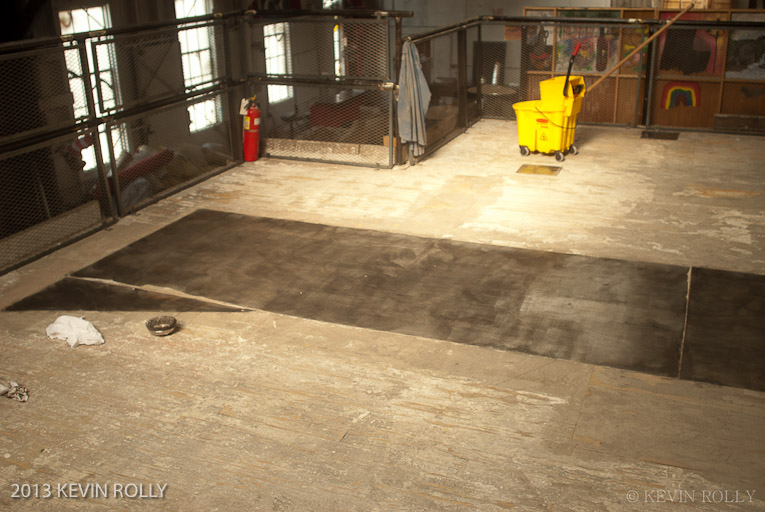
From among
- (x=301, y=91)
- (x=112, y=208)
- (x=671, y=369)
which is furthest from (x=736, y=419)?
(x=301, y=91)

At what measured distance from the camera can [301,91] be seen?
14.4 metres

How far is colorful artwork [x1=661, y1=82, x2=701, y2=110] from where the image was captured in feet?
39.8

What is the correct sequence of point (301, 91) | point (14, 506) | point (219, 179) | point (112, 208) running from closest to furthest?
point (14, 506)
point (112, 208)
point (219, 179)
point (301, 91)

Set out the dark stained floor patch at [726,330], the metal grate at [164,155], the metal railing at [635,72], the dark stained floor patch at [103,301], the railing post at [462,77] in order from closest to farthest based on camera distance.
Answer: the dark stained floor patch at [726,330], the dark stained floor patch at [103,301], the metal grate at [164,155], the metal railing at [635,72], the railing post at [462,77]

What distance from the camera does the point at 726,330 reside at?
5.83 m

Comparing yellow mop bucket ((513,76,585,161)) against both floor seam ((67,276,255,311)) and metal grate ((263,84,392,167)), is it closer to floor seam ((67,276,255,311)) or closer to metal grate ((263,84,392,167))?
metal grate ((263,84,392,167))

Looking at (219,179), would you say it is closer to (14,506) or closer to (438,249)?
(438,249)

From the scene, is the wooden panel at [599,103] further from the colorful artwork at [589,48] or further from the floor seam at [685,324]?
the floor seam at [685,324]

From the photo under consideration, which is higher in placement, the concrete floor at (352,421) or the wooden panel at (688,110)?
the wooden panel at (688,110)

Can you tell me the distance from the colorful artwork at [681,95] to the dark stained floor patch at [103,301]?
29.7 feet

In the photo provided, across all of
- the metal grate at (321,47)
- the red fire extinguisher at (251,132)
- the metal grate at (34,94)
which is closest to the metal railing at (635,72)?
the metal grate at (321,47)

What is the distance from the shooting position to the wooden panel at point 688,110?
12.1 metres

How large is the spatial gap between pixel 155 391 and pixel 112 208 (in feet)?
13.4

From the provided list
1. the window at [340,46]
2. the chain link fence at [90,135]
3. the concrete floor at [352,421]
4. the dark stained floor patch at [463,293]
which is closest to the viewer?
the concrete floor at [352,421]
